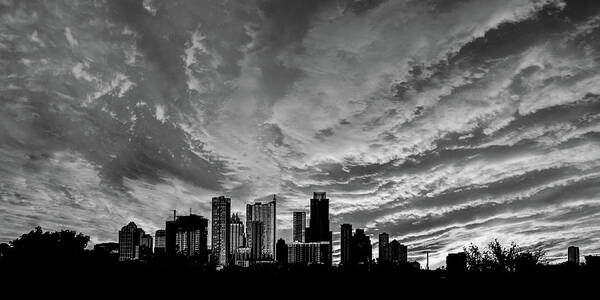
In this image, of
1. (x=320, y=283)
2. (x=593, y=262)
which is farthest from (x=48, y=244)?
(x=593, y=262)

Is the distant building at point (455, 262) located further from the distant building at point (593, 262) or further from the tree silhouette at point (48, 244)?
the tree silhouette at point (48, 244)

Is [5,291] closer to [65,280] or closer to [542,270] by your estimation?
[65,280]

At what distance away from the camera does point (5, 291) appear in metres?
20.5

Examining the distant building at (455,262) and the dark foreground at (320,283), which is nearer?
the dark foreground at (320,283)

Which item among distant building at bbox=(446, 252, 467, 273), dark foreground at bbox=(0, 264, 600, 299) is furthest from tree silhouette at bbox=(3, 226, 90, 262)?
distant building at bbox=(446, 252, 467, 273)

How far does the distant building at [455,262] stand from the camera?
18856mm

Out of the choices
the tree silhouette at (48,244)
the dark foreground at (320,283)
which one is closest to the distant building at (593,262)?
the dark foreground at (320,283)

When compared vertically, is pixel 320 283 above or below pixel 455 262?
below

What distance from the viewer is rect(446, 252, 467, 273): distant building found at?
742 inches

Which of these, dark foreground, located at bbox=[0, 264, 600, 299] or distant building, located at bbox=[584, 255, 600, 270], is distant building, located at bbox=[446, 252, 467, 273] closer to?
dark foreground, located at bbox=[0, 264, 600, 299]

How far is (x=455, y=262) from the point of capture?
19.2 metres

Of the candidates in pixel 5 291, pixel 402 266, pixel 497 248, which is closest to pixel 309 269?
pixel 402 266

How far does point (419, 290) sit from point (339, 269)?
2859 millimetres

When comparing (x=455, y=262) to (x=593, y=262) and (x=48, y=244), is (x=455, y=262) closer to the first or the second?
(x=593, y=262)
